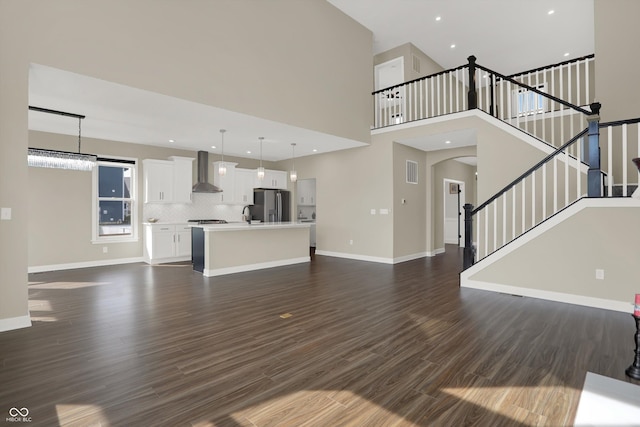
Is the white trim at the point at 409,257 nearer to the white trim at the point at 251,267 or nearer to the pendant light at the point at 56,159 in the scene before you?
the white trim at the point at 251,267

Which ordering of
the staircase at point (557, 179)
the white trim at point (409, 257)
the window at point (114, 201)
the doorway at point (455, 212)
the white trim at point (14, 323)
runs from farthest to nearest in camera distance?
the doorway at point (455, 212) < the white trim at point (409, 257) < the window at point (114, 201) < the staircase at point (557, 179) < the white trim at point (14, 323)

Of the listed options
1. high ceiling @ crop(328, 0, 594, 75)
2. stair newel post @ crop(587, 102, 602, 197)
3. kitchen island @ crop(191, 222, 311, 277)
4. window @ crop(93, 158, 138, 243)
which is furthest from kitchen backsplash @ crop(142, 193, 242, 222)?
stair newel post @ crop(587, 102, 602, 197)

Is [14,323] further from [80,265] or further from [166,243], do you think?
[166,243]

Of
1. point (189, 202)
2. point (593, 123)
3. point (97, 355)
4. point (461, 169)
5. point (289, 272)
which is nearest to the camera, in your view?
point (97, 355)

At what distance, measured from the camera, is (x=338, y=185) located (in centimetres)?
856

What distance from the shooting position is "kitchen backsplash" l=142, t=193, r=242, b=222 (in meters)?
7.86

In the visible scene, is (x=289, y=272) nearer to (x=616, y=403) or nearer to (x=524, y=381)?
(x=524, y=381)

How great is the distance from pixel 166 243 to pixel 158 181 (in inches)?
59.8

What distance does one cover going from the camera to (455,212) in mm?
10859

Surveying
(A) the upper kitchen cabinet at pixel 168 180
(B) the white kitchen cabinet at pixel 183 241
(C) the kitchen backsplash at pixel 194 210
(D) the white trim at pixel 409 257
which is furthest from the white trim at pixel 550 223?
(A) the upper kitchen cabinet at pixel 168 180

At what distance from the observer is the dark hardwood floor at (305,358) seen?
1.95 metres

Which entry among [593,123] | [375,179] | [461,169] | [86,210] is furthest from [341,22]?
Result: [86,210]

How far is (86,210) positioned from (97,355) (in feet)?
18.1

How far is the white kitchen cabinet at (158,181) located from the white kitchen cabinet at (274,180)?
2.57 meters
